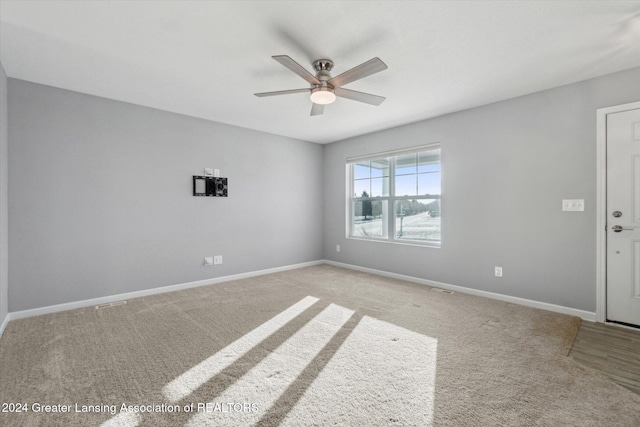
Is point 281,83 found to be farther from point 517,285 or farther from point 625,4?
point 517,285

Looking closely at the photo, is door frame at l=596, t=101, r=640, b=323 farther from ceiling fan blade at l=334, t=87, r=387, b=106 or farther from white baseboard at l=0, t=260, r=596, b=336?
ceiling fan blade at l=334, t=87, r=387, b=106

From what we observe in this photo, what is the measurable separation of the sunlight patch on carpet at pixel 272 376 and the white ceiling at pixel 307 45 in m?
2.51

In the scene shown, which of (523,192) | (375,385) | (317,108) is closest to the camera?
(375,385)

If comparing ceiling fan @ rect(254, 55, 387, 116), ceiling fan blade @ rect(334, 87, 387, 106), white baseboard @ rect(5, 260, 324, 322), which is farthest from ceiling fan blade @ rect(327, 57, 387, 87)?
white baseboard @ rect(5, 260, 324, 322)

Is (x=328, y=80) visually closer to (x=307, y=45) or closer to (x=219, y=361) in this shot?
(x=307, y=45)

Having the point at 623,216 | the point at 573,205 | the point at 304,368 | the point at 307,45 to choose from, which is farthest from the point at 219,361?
the point at 623,216

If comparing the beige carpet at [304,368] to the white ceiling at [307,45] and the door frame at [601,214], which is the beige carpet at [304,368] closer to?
the door frame at [601,214]

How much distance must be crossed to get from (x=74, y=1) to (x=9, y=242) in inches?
101

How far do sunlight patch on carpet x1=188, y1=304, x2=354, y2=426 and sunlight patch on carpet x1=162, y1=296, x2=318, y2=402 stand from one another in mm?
222

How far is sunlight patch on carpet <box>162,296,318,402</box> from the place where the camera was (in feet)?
6.07

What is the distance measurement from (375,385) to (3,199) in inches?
148

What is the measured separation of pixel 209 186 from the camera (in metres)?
4.38

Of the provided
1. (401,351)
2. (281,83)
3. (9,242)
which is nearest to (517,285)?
(401,351)

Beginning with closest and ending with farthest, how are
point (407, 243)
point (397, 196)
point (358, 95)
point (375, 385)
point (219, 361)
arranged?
point (375, 385)
point (219, 361)
point (358, 95)
point (407, 243)
point (397, 196)
